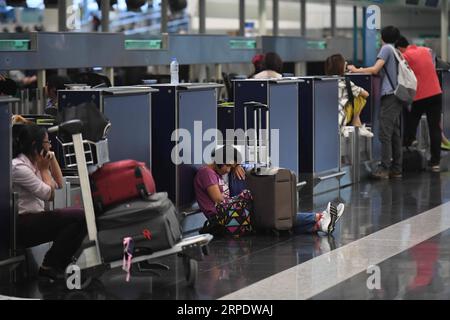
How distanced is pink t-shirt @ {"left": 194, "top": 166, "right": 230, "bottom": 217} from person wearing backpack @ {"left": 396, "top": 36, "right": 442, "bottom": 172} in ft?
16.4

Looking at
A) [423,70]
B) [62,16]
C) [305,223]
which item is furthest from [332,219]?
[423,70]

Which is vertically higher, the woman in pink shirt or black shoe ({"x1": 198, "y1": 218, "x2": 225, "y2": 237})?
the woman in pink shirt

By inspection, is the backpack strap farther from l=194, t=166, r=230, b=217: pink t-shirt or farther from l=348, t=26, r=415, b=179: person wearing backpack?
l=194, t=166, r=230, b=217: pink t-shirt

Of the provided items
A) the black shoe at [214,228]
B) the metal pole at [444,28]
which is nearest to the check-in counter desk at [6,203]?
the black shoe at [214,228]

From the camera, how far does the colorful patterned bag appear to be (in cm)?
864

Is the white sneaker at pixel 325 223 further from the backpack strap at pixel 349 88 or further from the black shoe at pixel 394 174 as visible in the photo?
the black shoe at pixel 394 174

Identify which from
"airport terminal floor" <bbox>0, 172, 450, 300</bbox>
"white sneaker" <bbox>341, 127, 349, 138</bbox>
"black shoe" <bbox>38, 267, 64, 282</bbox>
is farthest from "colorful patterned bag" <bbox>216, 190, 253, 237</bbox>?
"white sneaker" <bbox>341, 127, 349, 138</bbox>

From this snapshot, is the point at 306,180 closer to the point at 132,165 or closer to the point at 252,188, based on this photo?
the point at 252,188

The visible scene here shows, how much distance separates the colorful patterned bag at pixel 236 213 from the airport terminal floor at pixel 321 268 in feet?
0.49

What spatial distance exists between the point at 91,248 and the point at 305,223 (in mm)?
2700

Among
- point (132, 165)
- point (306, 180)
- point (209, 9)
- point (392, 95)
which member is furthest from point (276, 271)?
point (209, 9)

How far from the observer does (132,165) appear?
6625mm

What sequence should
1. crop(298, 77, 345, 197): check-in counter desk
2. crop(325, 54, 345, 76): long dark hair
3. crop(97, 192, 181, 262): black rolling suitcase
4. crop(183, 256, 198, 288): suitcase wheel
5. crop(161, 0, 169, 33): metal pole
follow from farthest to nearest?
crop(161, 0, 169, 33): metal pole
crop(325, 54, 345, 76): long dark hair
crop(298, 77, 345, 197): check-in counter desk
crop(183, 256, 198, 288): suitcase wheel
crop(97, 192, 181, 262): black rolling suitcase

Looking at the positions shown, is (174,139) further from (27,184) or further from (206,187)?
(27,184)
